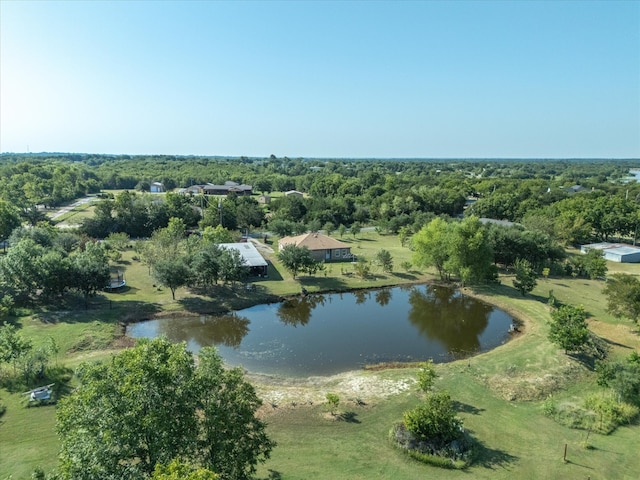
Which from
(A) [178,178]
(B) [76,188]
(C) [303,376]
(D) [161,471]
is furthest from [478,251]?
(A) [178,178]

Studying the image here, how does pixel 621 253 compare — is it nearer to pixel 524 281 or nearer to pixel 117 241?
pixel 524 281

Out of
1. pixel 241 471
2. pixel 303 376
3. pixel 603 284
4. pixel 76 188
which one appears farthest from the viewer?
pixel 76 188

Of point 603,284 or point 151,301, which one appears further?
point 603,284

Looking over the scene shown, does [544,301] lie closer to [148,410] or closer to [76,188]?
[148,410]

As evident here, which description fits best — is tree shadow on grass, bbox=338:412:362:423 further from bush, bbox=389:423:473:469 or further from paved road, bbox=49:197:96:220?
paved road, bbox=49:197:96:220

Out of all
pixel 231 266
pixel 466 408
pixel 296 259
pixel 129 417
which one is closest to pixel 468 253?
pixel 296 259

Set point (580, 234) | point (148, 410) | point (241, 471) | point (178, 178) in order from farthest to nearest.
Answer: point (178, 178) → point (580, 234) → point (241, 471) → point (148, 410)
